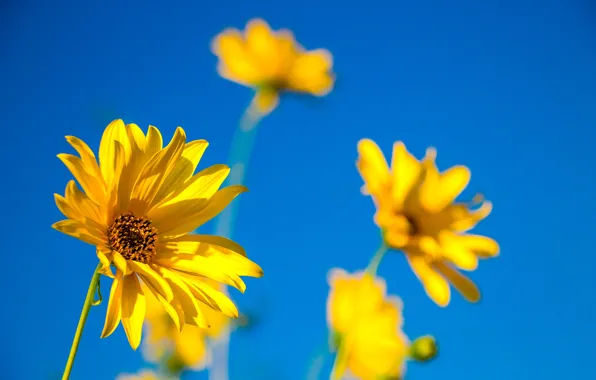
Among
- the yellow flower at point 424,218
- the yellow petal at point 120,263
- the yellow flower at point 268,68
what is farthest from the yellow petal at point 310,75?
the yellow petal at point 120,263

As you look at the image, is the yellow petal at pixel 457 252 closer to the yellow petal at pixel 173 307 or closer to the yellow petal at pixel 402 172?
the yellow petal at pixel 402 172

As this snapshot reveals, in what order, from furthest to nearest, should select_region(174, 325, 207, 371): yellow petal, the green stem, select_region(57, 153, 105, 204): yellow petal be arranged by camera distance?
select_region(174, 325, 207, 371): yellow petal < select_region(57, 153, 105, 204): yellow petal < the green stem

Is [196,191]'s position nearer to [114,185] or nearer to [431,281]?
[114,185]

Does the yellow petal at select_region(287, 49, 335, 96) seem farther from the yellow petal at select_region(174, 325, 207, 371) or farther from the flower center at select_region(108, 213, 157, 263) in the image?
the flower center at select_region(108, 213, 157, 263)

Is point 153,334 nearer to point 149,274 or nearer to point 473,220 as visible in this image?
point 473,220

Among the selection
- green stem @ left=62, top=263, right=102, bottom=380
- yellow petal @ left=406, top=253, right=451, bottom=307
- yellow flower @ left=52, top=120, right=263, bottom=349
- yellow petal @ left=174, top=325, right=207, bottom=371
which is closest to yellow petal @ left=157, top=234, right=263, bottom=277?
yellow flower @ left=52, top=120, right=263, bottom=349

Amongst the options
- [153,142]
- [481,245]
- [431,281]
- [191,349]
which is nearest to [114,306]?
[153,142]
